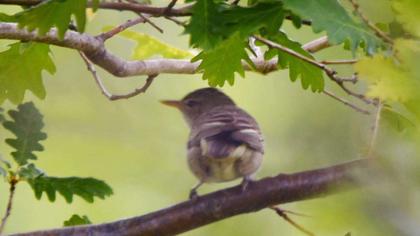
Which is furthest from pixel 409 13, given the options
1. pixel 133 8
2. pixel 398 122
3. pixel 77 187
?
pixel 77 187

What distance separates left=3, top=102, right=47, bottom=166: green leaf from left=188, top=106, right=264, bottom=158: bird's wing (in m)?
0.53

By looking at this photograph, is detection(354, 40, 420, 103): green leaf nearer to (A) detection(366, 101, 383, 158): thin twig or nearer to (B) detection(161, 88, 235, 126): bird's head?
(A) detection(366, 101, 383, 158): thin twig

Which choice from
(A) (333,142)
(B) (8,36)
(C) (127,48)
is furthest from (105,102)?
(A) (333,142)

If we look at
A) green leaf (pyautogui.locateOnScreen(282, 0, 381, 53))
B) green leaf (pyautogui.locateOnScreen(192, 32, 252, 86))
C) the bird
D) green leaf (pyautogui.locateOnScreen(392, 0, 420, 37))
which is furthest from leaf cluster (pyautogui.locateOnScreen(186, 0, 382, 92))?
the bird

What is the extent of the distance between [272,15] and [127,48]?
436 centimetres

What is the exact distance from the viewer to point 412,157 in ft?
3.17

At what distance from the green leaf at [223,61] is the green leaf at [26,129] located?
2.00 feet

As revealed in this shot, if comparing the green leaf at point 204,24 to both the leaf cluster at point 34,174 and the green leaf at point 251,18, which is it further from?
the leaf cluster at point 34,174

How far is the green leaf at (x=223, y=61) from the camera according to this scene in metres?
2.07

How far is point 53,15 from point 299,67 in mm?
724

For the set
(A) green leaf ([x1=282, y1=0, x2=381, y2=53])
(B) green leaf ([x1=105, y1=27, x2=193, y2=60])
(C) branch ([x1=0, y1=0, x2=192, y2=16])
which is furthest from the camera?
(B) green leaf ([x1=105, y1=27, x2=193, y2=60])

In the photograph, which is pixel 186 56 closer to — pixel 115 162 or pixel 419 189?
pixel 419 189

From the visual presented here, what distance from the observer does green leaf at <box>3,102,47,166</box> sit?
2.58m

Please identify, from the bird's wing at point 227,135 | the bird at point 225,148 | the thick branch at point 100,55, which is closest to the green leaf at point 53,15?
the thick branch at point 100,55
